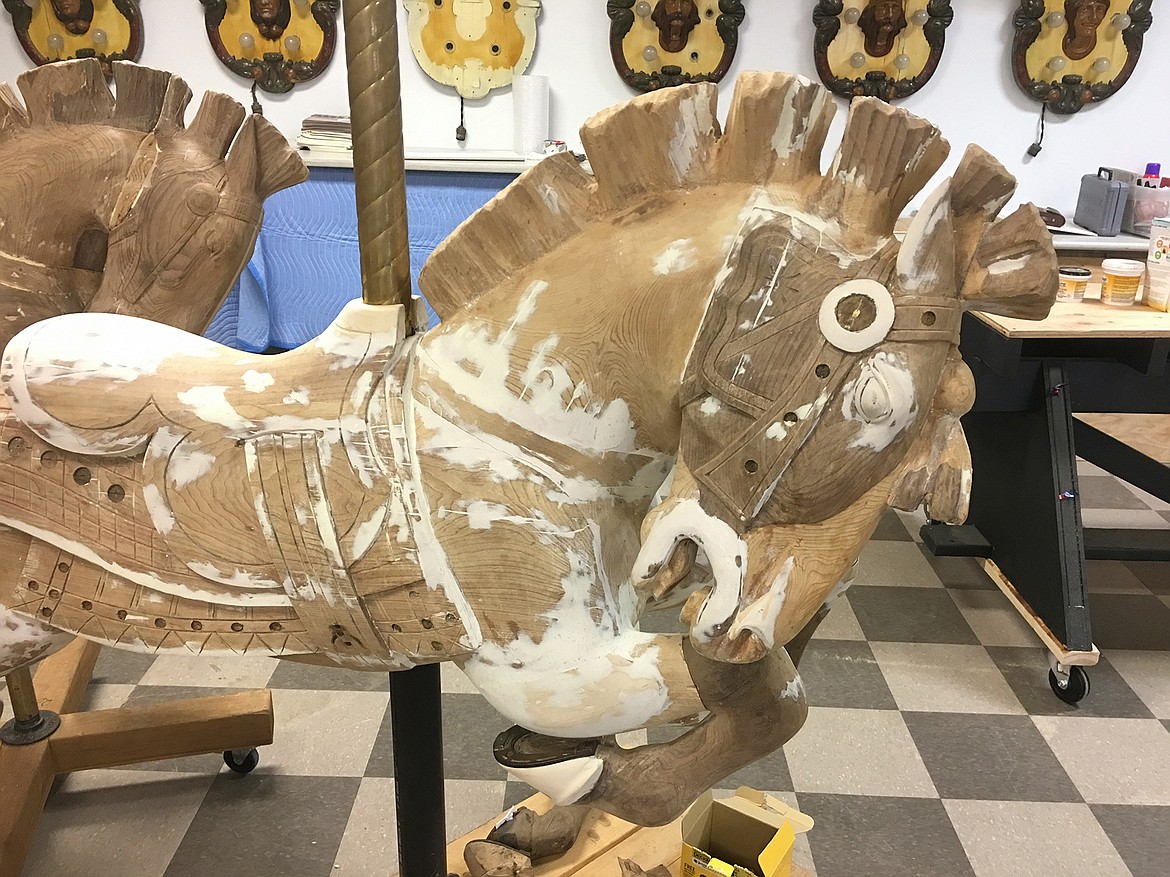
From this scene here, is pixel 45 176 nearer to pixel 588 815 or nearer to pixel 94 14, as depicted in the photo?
pixel 588 815

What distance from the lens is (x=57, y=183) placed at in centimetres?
85

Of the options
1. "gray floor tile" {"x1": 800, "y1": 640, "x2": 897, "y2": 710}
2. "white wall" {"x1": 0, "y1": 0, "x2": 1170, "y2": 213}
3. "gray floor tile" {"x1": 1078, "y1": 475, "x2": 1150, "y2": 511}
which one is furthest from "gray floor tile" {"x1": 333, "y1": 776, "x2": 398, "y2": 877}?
"gray floor tile" {"x1": 1078, "y1": 475, "x2": 1150, "y2": 511}

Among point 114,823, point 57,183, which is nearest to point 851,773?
point 114,823

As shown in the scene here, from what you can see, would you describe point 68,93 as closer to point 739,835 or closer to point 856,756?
point 739,835

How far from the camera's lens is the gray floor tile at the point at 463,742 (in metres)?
1.57

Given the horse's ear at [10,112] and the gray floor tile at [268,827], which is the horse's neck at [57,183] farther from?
the gray floor tile at [268,827]

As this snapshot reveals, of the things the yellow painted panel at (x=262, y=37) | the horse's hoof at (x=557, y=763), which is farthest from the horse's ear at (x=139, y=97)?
the yellow painted panel at (x=262, y=37)

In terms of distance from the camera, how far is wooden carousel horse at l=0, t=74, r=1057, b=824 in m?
0.59

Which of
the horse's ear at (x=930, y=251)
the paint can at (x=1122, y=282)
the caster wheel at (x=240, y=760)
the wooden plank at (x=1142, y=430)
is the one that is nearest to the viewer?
the horse's ear at (x=930, y=251)

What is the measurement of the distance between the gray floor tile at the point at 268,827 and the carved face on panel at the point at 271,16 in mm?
2356

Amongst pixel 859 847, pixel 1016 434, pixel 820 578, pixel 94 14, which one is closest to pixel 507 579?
pixel 820 578

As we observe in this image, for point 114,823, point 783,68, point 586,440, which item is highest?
point 783,68

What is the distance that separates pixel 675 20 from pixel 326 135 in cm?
119

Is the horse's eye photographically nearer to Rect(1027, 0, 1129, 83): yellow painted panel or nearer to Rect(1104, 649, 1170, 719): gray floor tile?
Rect(1104, 649, 1170, 719): gray floor tile
